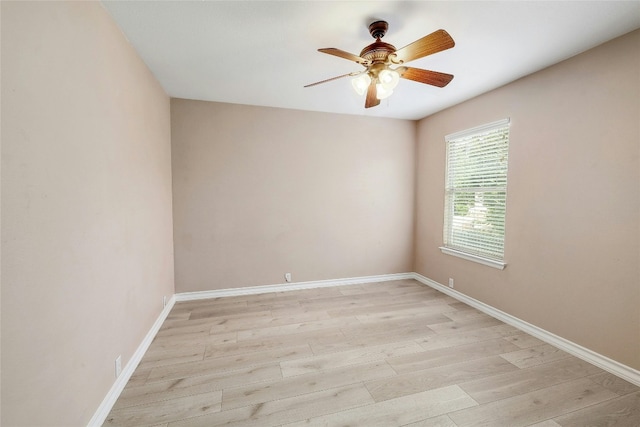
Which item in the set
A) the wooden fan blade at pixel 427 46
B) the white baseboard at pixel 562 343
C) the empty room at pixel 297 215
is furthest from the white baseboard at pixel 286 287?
the wooden fan blade at pixel 427 46

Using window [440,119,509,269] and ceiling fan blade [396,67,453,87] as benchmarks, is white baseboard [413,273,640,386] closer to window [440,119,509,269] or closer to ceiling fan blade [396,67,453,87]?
window [440,119,509,269]

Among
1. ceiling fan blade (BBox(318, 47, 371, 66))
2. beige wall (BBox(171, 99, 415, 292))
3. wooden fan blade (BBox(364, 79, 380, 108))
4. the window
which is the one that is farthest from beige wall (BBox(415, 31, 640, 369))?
ceiling fan blade (BBox(318, 47, 371, 66))

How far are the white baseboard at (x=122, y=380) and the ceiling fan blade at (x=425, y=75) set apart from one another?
2.93 metres

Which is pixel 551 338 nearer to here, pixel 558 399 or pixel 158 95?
pixel 558 399

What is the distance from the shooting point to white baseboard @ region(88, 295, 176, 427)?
1495mm

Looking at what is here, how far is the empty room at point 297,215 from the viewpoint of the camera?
3.98ft

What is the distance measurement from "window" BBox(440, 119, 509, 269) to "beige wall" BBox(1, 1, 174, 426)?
3574mm

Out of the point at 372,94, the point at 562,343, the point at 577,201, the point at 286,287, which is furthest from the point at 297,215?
the point at 562,343

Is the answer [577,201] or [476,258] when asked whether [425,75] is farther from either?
[476,258]

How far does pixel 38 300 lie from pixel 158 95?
241 cm

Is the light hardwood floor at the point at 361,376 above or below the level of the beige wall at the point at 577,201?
below

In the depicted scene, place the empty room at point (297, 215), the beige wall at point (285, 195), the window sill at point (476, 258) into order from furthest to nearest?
the beige wall at point (285, 195)
the window sill at point (476, 258)
the empty room at point (297, 215)

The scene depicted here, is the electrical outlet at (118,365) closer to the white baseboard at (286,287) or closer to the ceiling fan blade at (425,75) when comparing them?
the white baseboard at (286,287)

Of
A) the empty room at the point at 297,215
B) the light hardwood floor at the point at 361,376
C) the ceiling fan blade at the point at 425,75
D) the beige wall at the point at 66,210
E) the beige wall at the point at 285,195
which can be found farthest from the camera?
the beige wall at the point at 285,195
